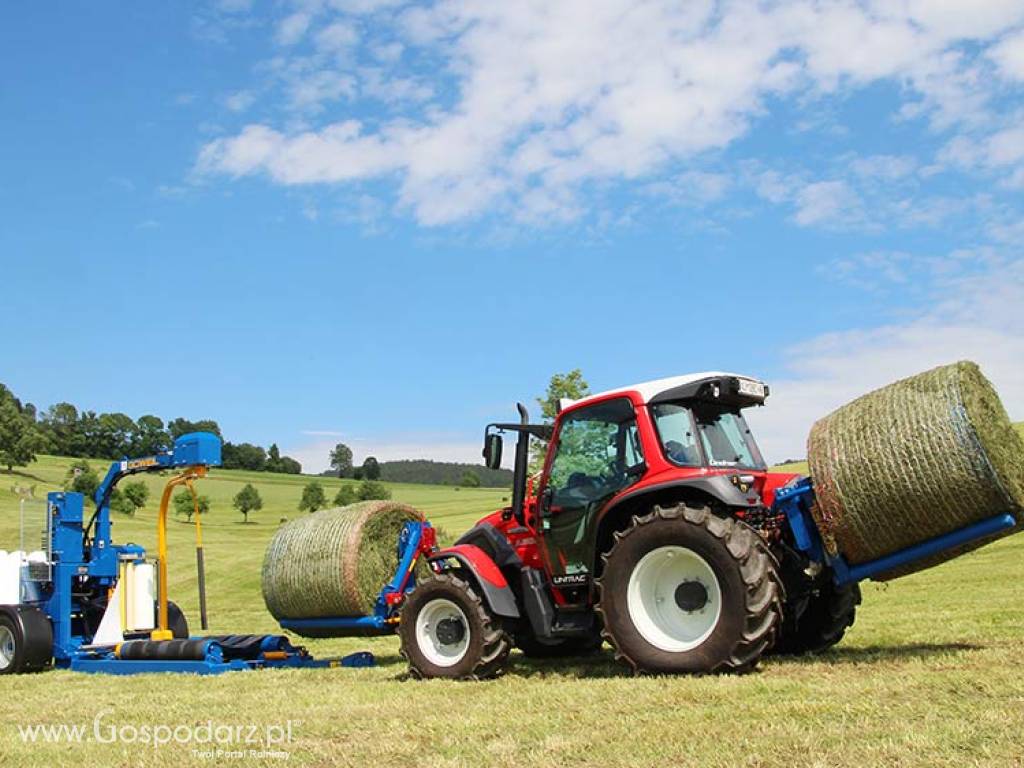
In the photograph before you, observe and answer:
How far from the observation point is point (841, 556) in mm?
7160

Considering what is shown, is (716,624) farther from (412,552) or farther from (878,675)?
(412,552)

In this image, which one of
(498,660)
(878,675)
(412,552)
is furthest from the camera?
(412,552)

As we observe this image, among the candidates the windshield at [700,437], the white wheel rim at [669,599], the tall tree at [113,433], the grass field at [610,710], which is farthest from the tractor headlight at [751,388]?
the tall tree at [113,433]

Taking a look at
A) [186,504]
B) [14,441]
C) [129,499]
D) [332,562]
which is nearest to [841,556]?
[332,562]

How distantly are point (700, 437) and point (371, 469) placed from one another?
75413 mm

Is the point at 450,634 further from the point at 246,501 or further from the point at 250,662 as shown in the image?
the point at 246,501

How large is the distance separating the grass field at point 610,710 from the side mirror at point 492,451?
177 cm

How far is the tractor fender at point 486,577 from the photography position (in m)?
8.43

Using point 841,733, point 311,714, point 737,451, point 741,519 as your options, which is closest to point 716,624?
point 741,519

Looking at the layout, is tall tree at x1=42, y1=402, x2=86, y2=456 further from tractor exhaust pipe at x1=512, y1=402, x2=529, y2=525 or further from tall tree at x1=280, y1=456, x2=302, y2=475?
tractor exhaust pipe at x1=512, y1=402, x2=529, y2=525

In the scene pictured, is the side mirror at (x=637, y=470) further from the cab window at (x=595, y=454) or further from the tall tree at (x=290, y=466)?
the tall tree at (x=290, y=466)

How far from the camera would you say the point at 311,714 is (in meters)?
6.75

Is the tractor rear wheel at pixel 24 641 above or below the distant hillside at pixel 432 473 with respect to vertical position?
below

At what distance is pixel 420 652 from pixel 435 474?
77.9 metres
